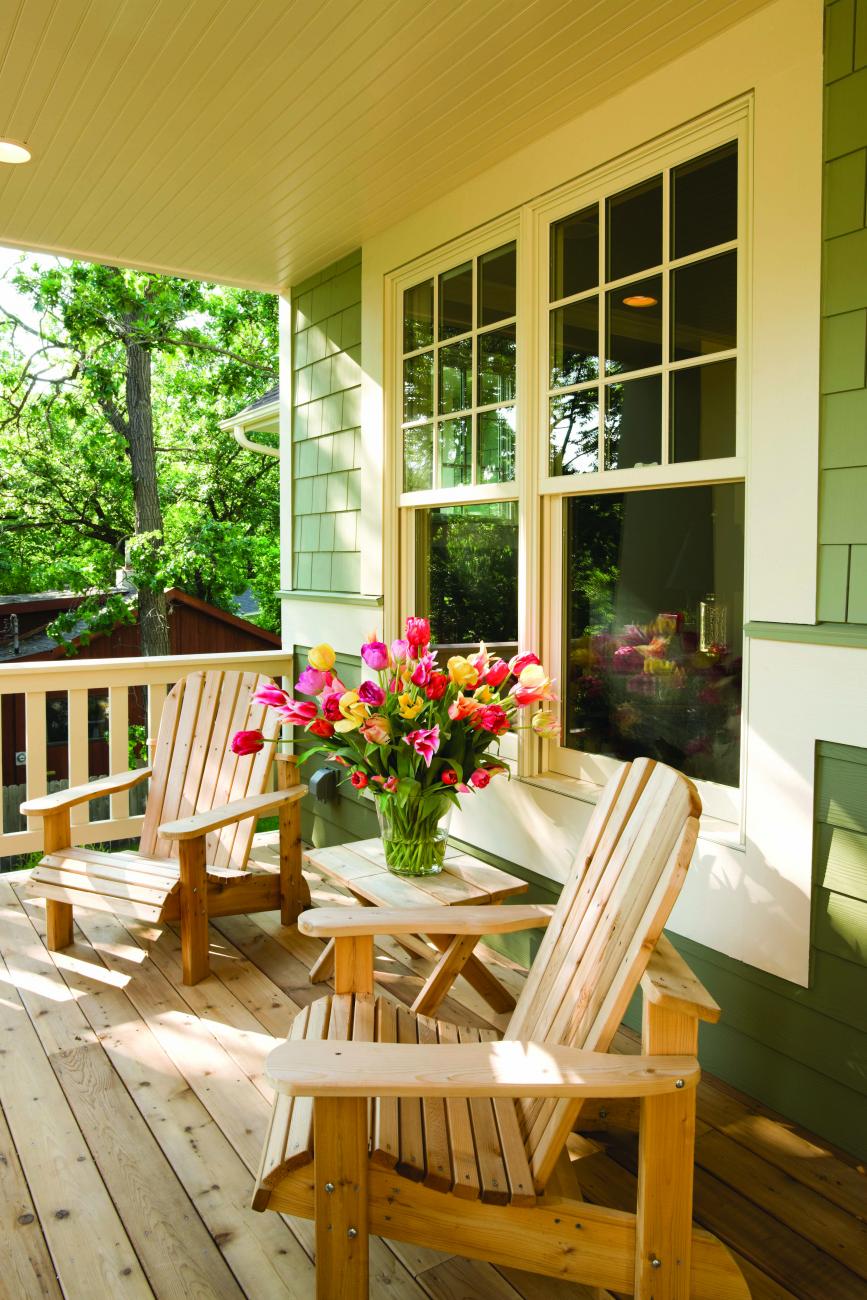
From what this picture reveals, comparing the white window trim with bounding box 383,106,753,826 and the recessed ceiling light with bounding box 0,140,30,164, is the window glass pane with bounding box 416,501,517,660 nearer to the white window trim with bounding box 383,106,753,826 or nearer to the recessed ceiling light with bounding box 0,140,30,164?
the white window trim with bounding box 383,106,753,826

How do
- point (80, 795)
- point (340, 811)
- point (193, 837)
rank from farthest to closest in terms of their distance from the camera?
point (340, 811) < point (80, 795) < point (193, 837)

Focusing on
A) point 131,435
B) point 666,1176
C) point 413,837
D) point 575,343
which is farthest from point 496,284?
point 131,435

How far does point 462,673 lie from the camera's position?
8.63 ft

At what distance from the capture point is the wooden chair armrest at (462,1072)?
140cm

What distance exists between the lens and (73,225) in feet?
13.1

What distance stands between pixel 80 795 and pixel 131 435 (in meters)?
9.99

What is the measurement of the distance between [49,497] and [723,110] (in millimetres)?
12720

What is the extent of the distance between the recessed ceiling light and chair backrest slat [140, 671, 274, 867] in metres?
1.98

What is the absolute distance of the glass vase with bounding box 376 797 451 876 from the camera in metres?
2.72

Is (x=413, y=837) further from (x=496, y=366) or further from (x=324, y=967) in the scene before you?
(x=496, y=366)

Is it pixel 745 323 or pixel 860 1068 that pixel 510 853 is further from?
pixel 745 323

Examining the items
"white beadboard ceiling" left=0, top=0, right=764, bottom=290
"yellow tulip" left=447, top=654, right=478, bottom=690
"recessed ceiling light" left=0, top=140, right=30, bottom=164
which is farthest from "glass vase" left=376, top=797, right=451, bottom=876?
"recessed ceiling light" left=0, top=140, right=30, bottom=164

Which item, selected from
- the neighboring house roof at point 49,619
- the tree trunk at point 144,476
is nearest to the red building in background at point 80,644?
the neighboring house roof at point 49,619

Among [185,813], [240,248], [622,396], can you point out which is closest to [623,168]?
[622,396]
